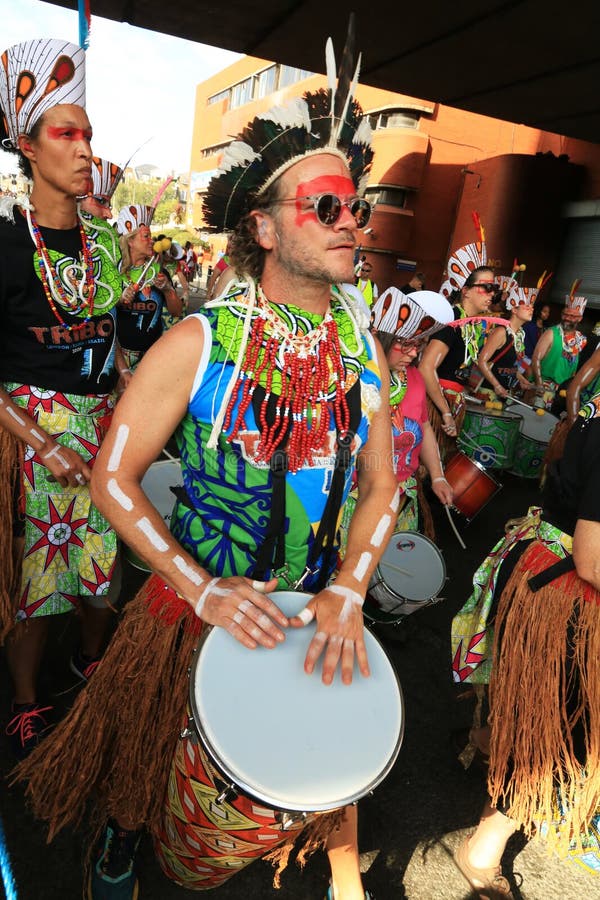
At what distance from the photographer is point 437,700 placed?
287 cm

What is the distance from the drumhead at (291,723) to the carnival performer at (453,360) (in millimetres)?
3326

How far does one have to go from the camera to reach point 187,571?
1.41 m

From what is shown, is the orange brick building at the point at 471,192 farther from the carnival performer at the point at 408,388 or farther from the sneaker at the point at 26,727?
the sneaker at the point at 26,727

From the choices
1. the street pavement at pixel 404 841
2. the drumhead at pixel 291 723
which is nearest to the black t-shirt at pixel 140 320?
the street pavement at pixel 404 841

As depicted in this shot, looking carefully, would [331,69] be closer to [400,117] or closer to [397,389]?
[397,389]

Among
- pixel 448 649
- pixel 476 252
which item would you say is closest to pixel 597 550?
pixel 448 649

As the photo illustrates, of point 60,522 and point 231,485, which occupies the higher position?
point 231,485

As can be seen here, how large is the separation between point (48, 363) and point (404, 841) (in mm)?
2321

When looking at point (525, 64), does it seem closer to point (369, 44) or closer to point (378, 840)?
point (369, 44)

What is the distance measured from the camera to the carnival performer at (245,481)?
1.43 metres

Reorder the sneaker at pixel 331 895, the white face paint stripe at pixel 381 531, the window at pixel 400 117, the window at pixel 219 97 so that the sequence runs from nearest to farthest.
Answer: the white face paint stripe at pixel 381 531 → the sneaker at pixel 331 895 → the window at pixel 400 117 → the window at pixel 219 97

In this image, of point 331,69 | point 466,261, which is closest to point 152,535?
point 331,69

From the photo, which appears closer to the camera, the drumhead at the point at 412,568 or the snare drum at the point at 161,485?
the snare drum at the point at 161,485

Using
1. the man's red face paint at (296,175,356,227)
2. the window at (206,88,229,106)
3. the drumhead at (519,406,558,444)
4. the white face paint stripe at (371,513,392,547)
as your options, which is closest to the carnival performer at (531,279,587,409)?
the drumhead at (519,406,558,444)
